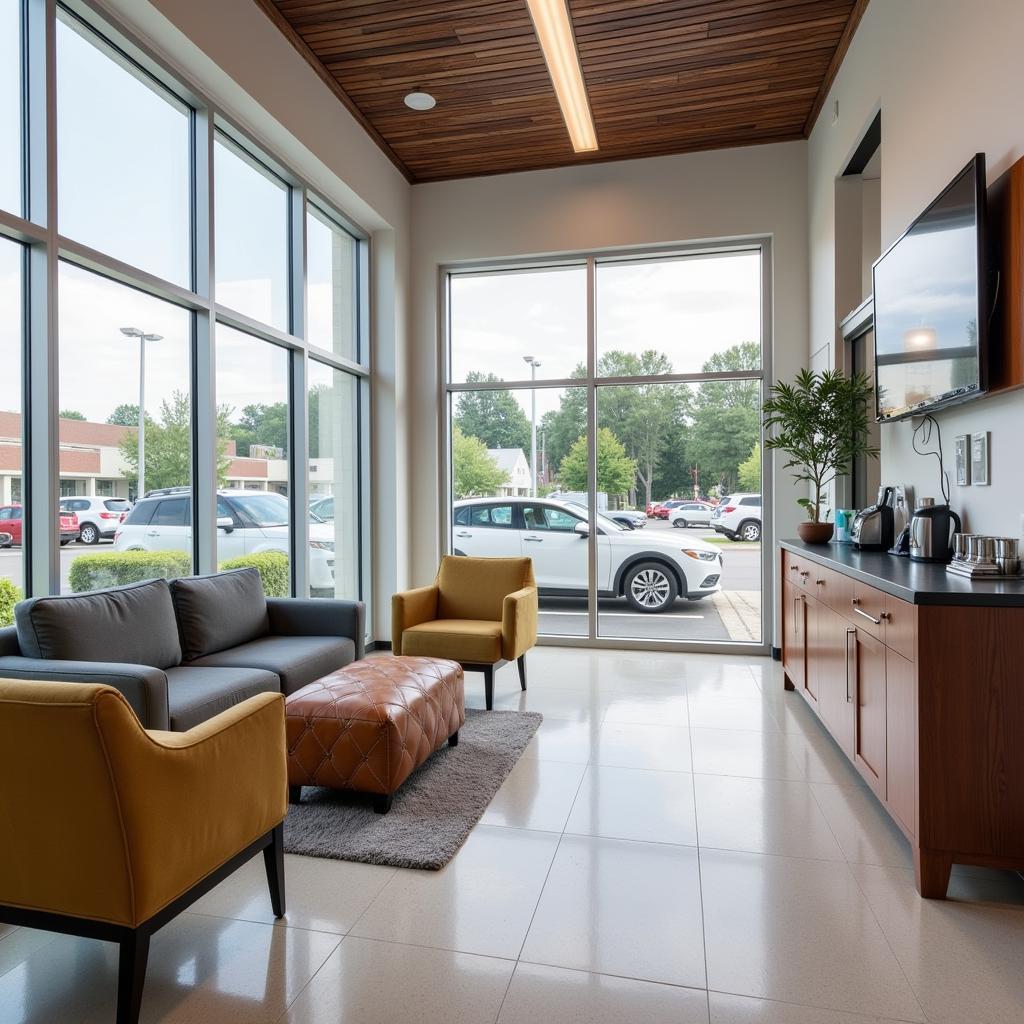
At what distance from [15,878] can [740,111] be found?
558 cm

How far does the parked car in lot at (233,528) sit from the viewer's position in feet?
11.3

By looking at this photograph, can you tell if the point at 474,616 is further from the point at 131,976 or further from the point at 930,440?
the point at 131,976

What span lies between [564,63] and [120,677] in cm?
358

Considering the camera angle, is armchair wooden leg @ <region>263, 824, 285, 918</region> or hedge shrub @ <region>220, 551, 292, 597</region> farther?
hedge shrub @ <region>220, 551, 292, 597</region>

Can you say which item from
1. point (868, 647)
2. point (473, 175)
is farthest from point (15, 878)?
point (473, 175)

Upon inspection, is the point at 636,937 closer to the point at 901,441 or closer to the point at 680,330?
the point at 901,441

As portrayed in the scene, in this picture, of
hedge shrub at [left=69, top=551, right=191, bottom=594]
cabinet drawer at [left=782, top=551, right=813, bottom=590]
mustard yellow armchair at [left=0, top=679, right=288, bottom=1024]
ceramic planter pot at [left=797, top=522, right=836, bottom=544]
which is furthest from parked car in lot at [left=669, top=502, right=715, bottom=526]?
mustard yellow armchair at [left=0, top=679, right=288, bottom=1024]

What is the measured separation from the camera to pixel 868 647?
8.62 ft

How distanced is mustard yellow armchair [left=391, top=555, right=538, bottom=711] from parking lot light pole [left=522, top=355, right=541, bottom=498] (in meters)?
1.36

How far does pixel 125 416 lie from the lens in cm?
333

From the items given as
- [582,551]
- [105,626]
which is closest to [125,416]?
[105,626]

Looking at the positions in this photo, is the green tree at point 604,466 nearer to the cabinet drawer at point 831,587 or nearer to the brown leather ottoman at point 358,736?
the cabinet drawer at point 831,587

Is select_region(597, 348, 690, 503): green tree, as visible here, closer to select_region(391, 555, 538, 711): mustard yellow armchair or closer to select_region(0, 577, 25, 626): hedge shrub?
select_region(391, 555, 538, 711): mustard yellow armchair

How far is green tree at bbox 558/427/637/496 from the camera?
5.75 metres
